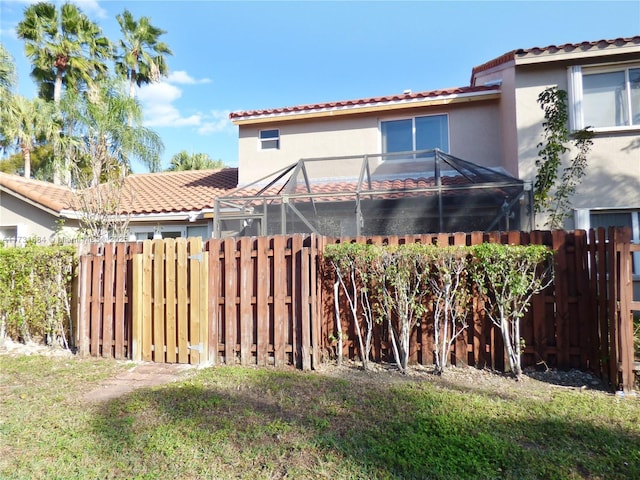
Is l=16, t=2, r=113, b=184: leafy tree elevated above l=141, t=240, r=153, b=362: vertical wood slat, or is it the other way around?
l=16, t=2, r=113, b=184: leafy tree

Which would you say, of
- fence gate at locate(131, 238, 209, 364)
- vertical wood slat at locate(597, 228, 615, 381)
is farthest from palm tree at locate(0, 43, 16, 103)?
vertical wood slat at locate(597, 228, 615, 381)

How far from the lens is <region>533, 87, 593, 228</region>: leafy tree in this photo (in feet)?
26.8

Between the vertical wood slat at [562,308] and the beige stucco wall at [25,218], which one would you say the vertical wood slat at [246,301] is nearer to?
the vertical wood slat at [562,308]

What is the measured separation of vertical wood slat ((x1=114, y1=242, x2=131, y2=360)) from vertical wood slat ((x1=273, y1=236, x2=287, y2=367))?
2.41 metres

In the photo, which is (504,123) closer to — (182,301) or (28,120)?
(182,301)

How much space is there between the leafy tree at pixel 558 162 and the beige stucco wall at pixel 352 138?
2005 millimetres

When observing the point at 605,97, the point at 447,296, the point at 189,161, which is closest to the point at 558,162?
the point at 605,97

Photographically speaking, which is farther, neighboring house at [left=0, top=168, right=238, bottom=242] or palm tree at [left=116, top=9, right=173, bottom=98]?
palm tree at [left=116, top=9, right=173, bottom=98]

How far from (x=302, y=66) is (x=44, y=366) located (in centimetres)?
1158

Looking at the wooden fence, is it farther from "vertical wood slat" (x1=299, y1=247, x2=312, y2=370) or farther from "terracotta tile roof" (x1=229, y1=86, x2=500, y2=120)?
"terracotta tile roof" (x1=229, y1=86, x2=500, y2=120)

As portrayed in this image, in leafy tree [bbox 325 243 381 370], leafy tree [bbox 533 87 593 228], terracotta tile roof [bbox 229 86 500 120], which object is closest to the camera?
leafy tree [bbox 325 243 381 370]

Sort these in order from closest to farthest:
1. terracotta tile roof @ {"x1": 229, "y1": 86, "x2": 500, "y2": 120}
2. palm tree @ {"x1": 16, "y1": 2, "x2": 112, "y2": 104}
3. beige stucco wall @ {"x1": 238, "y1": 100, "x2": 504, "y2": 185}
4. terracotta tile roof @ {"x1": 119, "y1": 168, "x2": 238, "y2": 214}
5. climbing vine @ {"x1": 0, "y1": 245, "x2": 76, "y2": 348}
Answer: climbing vine @ {"x1": 0, "y1": 245, "x2": 76, "y2": 348} < terracotta tile roof @ {"x1": 229, "y1": 86, "x2": 500, "y2": 120} < beige stucco wall @ {"x1": 238, "y1": 100, "x2": 504, "y2": 185} < terracotta tile roof @ {"x1": 119, "y1": 168, "x2": 238, "y2": 214} < palm tree @ {"x1": 16, "y1": 2, "x2": 112, "y2": 104}

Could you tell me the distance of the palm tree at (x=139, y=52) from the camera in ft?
75.9

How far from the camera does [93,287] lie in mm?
5891
